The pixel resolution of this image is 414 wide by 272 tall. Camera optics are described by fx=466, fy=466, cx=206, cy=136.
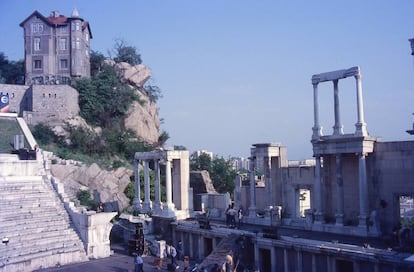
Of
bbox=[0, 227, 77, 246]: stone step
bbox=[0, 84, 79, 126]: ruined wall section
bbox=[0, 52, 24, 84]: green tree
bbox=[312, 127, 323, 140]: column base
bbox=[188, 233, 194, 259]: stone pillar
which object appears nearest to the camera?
bbox=[0, 227, 77, 246]: stone step

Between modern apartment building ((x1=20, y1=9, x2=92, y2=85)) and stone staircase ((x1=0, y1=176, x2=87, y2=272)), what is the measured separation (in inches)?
1216

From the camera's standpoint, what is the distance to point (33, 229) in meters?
25.4

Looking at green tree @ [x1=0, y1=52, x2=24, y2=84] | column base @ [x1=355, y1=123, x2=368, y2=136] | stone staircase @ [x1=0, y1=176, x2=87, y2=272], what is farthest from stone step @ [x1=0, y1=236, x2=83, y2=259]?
green tree @ [x1=0, y1=52, x2=24, y2=84]

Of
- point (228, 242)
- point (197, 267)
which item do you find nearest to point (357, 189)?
point (228, 242)

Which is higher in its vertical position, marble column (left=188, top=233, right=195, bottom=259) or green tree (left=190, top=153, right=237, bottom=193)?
green tree (left=190, top=153, right=237, bottom=193)

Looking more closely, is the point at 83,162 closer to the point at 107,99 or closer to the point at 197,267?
the point at 107,99

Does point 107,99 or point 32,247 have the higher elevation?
point 107,99

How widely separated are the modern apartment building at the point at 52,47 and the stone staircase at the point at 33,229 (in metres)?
30.9

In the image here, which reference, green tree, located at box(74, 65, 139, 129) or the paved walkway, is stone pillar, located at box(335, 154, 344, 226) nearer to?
the paved walkway

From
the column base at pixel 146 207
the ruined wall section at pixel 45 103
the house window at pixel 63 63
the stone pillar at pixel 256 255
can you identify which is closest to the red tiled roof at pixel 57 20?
the house window at pixel 63 63

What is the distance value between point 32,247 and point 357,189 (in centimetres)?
1747

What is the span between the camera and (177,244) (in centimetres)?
2848

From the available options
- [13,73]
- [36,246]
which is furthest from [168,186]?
[13,73]

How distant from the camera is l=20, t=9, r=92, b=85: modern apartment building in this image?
5834 cm
